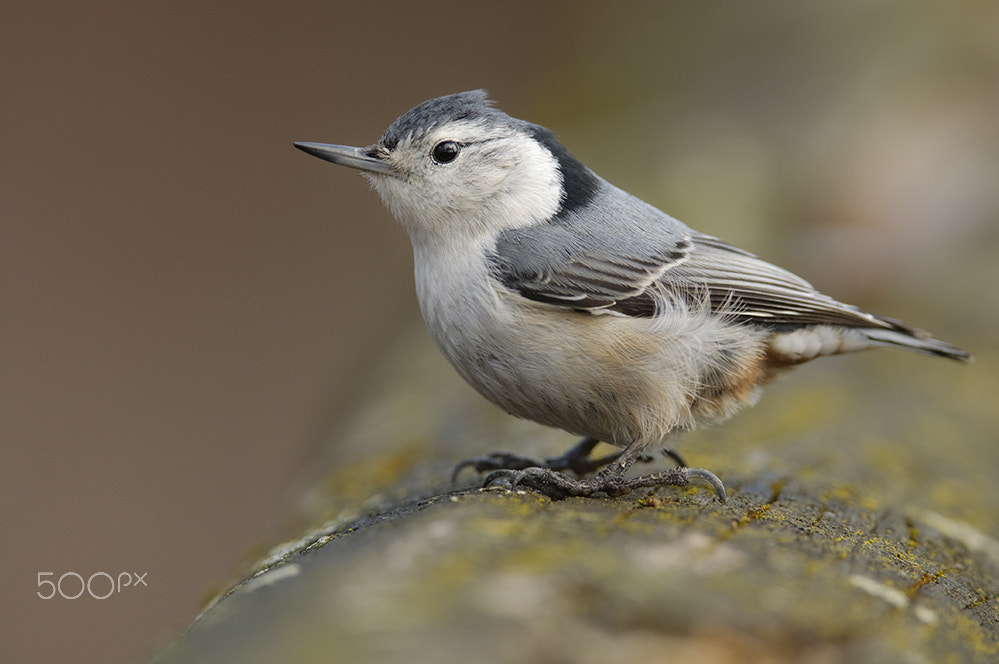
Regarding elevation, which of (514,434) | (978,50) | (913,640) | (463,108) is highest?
(978,50)

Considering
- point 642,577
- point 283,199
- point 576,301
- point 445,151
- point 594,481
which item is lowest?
point 283,199

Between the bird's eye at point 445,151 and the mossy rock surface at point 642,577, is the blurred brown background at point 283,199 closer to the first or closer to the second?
the mossy rock surface at point 642,577

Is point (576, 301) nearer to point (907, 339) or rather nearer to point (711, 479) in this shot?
point (711, 479)

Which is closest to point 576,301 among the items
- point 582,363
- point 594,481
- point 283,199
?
point 582,363

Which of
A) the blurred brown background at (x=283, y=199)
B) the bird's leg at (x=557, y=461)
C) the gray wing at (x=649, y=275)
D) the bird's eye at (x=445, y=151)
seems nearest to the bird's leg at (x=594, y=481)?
the bird's leg at (x=557, y=461)

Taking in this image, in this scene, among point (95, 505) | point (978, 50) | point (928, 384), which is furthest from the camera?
point (95, 505)

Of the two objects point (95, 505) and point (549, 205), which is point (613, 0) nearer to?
point (549, 205)

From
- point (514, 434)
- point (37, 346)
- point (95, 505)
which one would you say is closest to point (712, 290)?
point (514, 434)
